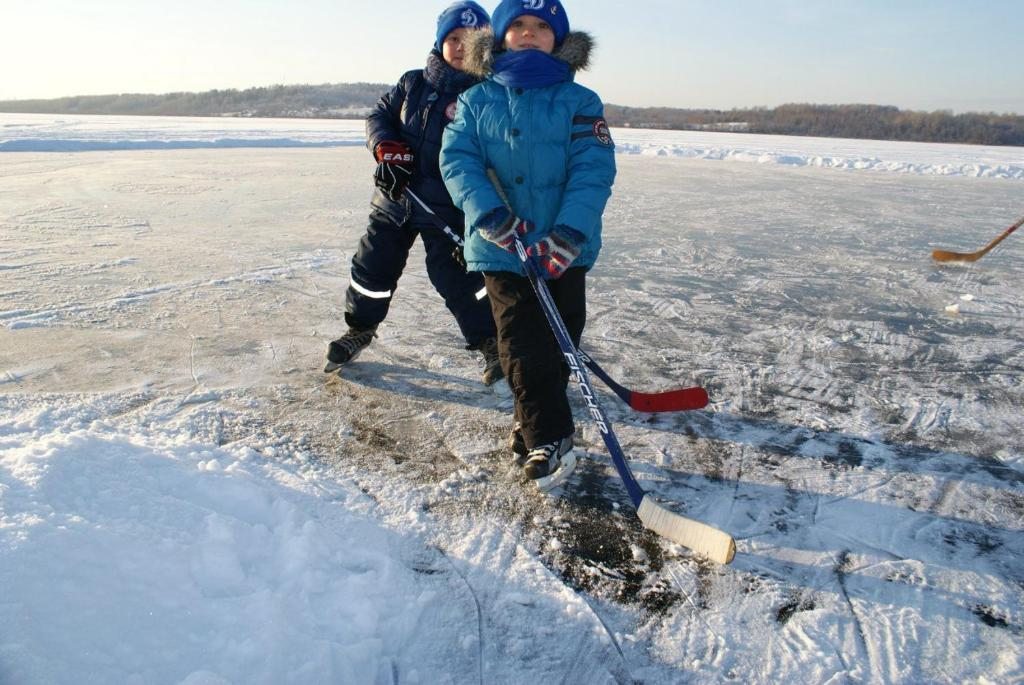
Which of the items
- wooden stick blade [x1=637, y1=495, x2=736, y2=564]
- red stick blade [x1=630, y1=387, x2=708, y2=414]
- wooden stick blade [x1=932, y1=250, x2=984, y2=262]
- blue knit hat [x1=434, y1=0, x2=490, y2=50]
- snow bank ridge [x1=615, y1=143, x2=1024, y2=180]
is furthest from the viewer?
snow bank ridge [x1=615, y1=143, x2=1024, y2=180]

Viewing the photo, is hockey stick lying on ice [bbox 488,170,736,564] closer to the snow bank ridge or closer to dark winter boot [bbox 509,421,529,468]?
dark winter boot [bbox 509,421,529,468]

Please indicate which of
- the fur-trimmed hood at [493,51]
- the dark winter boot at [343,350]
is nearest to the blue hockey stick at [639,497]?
the fur-trimmed hood at [493,51]

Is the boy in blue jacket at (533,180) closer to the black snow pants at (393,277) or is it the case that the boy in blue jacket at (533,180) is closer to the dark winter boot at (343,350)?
the black snow pants at (393,277)

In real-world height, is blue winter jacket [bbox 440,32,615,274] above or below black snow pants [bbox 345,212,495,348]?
above

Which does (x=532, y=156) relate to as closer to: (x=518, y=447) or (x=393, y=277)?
(x=518, y=447)

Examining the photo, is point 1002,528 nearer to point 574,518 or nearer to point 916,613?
point 916,613

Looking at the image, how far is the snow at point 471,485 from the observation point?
4.87ft

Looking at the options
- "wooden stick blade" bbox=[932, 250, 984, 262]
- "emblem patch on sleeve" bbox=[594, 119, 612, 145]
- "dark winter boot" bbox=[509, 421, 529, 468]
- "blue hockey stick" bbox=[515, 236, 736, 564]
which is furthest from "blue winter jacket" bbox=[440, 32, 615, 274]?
"wooden stick blade" bbox=[932, 250, 984, 262]

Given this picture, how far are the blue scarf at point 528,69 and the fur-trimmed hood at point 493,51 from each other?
6 centimetres

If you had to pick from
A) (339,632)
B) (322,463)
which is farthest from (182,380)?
(339,632)

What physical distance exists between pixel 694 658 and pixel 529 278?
1209mm

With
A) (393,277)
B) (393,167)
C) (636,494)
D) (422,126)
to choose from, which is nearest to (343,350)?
(393,277)

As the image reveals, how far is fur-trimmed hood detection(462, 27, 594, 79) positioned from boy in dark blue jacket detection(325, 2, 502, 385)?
22.6 inches

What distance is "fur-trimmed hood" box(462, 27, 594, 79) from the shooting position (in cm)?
231
